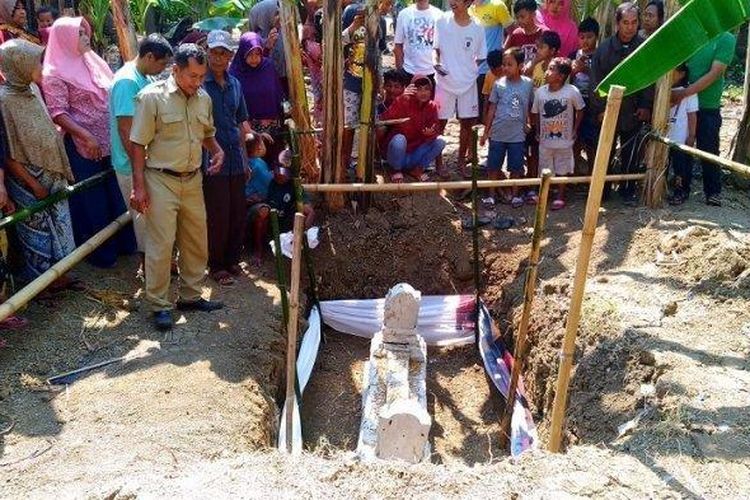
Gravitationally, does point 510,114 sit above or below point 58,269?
above

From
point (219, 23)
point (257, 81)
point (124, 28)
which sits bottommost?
point (257, 81)

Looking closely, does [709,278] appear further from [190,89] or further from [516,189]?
[190,89]

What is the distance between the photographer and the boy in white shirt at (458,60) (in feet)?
21.4

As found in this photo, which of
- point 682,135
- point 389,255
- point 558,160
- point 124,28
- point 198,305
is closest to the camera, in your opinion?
point 198,305

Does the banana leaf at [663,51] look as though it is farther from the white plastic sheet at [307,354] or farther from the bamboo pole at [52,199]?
the bamboo pole at [52,199]

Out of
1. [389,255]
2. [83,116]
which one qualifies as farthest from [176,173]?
[389,255]

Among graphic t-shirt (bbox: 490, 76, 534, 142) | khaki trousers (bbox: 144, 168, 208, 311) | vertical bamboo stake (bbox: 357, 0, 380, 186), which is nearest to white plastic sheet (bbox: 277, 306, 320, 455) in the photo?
khaki trousers (bbox: 144, 168, 208, 311)

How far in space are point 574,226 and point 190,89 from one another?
3.50 m

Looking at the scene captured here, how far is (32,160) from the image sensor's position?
4.36 metres

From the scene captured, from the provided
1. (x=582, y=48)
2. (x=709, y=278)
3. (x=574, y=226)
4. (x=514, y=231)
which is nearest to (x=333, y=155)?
(x=514, y=231)

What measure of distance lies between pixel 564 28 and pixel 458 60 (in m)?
1.25

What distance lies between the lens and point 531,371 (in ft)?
16.8

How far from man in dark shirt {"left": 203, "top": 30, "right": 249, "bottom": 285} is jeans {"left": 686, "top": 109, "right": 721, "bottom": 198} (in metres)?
3.88

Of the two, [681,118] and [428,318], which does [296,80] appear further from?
[681,118]
